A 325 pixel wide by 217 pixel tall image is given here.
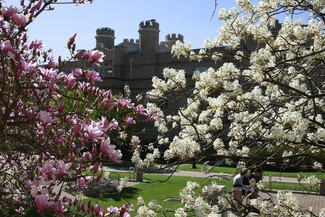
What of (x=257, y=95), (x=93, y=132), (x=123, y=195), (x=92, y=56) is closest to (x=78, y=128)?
(x=93, y=132)

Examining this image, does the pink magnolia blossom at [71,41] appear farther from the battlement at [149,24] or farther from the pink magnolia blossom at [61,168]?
the battlement at [149,24]

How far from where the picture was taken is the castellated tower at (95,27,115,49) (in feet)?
185

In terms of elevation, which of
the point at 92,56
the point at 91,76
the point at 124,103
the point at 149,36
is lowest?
the point at 124,103

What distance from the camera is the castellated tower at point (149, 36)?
2069 inches

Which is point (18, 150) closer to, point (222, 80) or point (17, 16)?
point (17, 16)

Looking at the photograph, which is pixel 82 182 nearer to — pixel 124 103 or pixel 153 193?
pixel 124 103

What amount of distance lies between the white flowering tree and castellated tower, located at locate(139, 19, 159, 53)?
46.4m

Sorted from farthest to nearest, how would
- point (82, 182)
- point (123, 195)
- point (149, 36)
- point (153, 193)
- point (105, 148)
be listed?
point (149, 36), point (153, 193), point (123, 195), point (82, 182), point (105, 148)

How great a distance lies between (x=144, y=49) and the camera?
53.7 metres

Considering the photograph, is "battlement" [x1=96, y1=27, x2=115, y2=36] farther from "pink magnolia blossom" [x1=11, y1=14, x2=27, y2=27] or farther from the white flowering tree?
"pink magnolia blossom" [x1=11, y1=14, x2=27, y2=27]

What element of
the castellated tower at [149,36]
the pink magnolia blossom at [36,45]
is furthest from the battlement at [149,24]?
the pink magnolia blossom at [36,45]

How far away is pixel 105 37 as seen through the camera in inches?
2224

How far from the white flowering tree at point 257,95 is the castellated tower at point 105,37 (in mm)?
50825

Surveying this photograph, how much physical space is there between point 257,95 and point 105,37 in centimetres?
5171
